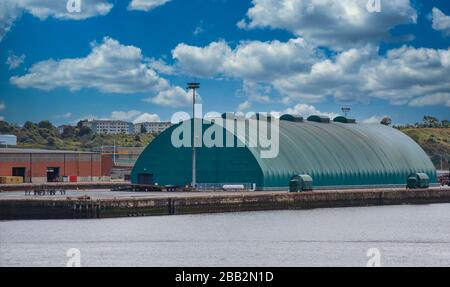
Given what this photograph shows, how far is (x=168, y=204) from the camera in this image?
83625mm

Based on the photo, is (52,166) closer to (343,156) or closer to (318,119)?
(318,119)

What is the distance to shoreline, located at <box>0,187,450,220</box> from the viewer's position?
255 feet

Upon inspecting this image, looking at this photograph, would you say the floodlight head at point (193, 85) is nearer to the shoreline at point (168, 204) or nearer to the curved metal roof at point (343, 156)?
the curved metal roof at point (343, 156)

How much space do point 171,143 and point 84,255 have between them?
57.9 meters

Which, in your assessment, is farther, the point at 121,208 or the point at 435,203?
the point at 435,203

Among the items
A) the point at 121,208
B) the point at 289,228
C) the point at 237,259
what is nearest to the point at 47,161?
the point at 121,208

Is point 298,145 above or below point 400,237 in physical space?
above

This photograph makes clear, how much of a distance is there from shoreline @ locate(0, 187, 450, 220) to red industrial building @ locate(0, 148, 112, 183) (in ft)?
137

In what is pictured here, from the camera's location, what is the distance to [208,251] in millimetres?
56750

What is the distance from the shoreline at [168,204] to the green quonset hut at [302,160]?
6950 millimetres

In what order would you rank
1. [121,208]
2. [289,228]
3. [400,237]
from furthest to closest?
[121,208] → [289,228] → [400,237]

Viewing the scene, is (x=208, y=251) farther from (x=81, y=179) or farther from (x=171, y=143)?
(x=81, y=179)

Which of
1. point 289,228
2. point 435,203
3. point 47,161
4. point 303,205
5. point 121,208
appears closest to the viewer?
point 289,228

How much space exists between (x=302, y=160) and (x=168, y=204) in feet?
107
